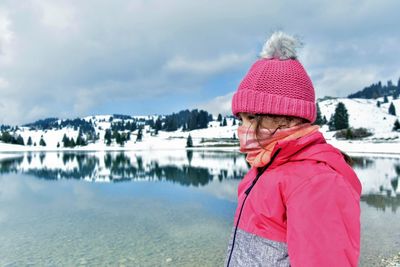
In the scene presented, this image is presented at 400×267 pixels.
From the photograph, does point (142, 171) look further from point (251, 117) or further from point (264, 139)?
point (264, 139)

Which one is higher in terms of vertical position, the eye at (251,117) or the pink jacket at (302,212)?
the eye at (251,117)

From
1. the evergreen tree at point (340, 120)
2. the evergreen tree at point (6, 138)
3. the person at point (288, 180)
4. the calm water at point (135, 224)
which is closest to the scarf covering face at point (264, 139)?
the person at point (288, 180)

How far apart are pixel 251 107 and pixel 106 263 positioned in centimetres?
1101

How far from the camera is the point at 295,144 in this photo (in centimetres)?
215

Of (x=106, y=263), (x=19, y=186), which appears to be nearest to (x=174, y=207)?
(x=106, y=263)

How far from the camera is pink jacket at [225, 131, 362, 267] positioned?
5.74ft

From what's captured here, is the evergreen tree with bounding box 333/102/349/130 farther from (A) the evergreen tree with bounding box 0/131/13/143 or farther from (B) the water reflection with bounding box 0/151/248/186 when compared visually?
(A) the evergreen tree with bounding box 0/131/13/143

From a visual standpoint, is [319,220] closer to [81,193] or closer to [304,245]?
[304,245]

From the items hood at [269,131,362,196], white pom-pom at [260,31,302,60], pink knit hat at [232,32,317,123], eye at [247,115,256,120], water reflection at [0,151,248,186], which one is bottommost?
water reflection at [0,151,248,186]

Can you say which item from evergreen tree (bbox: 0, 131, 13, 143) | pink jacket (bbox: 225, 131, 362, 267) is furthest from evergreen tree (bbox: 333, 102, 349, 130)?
evergreen tree (bbox: 0, 131, 13, 143)

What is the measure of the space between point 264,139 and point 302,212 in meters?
0.64

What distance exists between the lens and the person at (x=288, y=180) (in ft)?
5.78

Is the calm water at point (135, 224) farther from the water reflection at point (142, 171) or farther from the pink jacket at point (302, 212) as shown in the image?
the pink jacket at point (302, 212)

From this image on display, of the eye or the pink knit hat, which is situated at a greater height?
the pink knit hat
